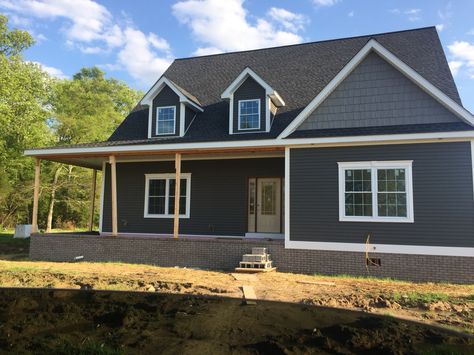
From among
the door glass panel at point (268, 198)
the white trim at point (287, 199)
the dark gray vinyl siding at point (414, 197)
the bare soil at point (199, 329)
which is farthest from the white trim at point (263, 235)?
the bare soil at point (199, 329)

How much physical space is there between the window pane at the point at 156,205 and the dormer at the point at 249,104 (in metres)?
3.66

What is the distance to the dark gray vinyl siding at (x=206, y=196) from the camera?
43.8ft

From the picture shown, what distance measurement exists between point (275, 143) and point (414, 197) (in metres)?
3.83

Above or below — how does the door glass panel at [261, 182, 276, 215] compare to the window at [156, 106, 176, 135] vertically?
below

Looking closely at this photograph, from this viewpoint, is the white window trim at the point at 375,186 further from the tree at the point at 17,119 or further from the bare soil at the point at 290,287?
the tree at the point at 17,119

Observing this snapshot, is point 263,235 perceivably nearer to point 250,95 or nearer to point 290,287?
point 290,287

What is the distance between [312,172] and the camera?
10875mm

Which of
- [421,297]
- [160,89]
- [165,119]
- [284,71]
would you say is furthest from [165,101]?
[421,297]

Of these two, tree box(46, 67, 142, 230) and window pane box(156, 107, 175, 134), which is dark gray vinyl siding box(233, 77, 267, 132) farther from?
tree box(46, 67, 142, 230)

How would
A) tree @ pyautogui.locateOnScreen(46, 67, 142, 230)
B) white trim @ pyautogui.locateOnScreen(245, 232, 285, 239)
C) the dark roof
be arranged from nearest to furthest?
white trim @ pyautogui.locateOnScreen(245, 232, 285, 239) → the dark roof → tree @ pyautogui.locateOnScreen(46, 67, 142, 230)

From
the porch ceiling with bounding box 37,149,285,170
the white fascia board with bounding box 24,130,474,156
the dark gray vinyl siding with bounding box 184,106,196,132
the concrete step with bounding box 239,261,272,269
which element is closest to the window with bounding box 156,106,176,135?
the dark gray vinyl siding with bounding box 184,106,196,132

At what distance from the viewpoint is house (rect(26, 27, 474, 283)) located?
9.73 metres

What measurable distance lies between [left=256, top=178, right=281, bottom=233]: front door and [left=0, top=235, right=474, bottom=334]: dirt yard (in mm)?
3163

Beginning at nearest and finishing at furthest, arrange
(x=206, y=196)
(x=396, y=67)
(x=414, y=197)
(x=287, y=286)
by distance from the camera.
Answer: (x=287, y=286)
(x=414, y=197)
(x=396, y=67)
(x=206, y=196)
